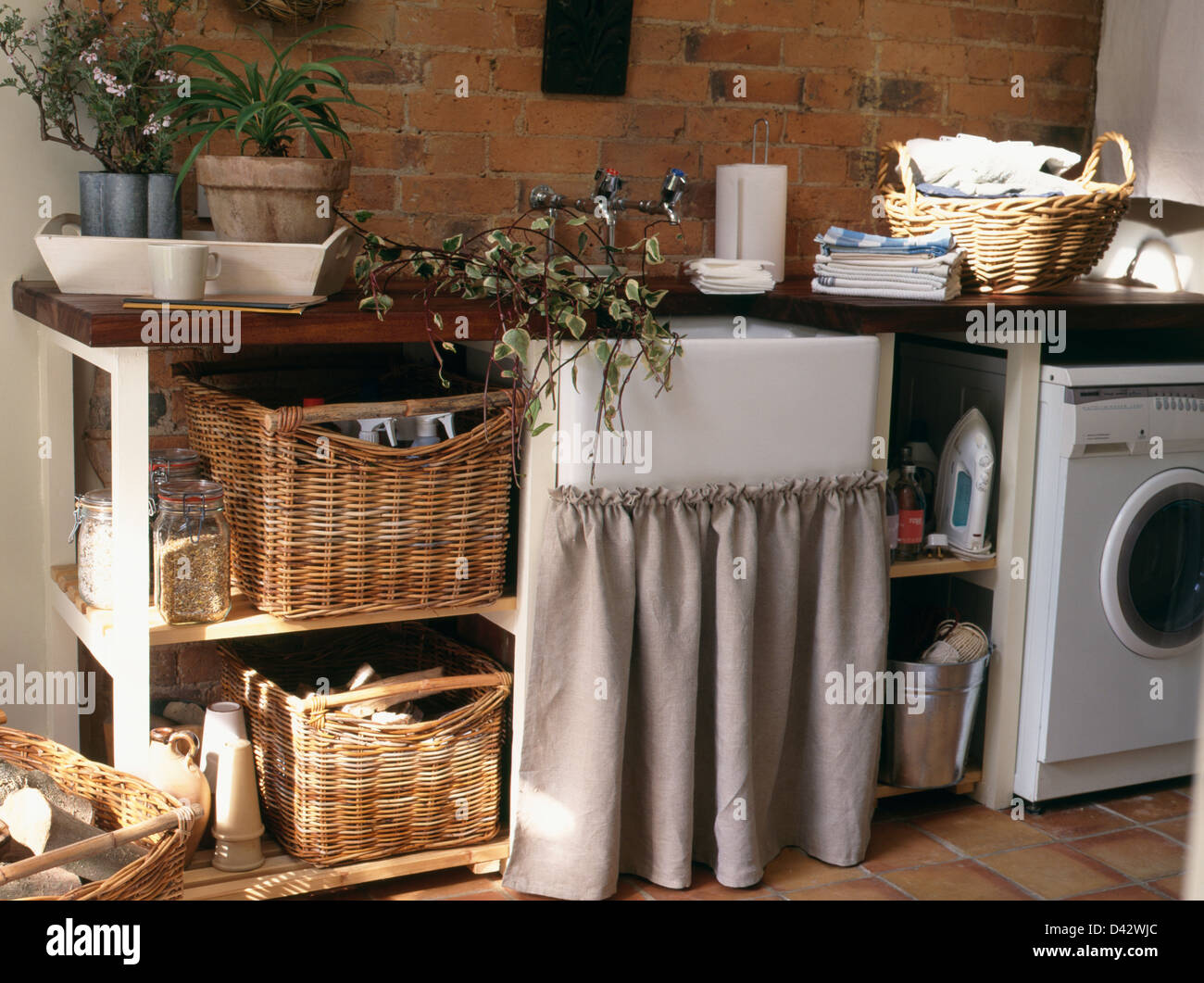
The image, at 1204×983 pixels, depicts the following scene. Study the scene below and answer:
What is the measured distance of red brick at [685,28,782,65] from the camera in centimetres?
290

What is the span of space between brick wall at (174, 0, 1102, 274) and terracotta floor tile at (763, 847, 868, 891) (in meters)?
1.31

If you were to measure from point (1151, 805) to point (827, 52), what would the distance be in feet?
5.78

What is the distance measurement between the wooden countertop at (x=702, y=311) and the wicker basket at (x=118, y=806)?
2.10 ft

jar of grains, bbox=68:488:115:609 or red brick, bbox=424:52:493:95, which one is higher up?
red brick, bbox=424:52:493:95

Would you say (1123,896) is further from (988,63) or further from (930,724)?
(988,63)

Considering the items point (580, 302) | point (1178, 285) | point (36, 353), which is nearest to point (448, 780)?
point (580, 302)

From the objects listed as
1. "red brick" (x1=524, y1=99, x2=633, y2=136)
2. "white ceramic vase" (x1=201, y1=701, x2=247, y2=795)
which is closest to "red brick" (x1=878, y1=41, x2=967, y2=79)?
"red brick" (x1=524, y1=99, x2=633, y2=136)

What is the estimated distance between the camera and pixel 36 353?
2385 millimetres

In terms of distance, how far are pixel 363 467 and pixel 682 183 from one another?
3.02ft

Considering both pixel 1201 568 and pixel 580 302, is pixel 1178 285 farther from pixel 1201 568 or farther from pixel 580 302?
pixel 580 302

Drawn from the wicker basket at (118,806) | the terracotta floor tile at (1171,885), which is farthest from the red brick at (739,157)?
the wicker basket at (118,806)

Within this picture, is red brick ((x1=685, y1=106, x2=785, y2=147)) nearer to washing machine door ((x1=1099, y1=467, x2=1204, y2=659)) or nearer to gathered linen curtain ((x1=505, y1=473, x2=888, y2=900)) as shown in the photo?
gathered linen curtain ((x1=505, y1=473, x2=888, y2=900))
